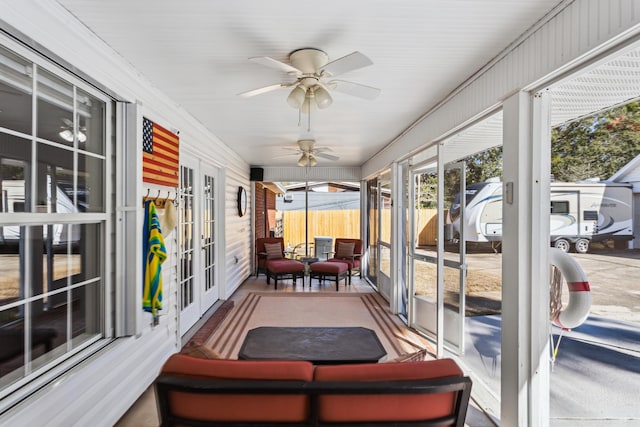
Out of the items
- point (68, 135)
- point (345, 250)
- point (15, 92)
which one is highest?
point (15, 92)

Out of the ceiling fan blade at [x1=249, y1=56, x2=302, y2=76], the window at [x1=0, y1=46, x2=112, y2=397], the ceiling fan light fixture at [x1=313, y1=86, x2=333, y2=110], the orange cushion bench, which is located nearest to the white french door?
the window at [x1=0, y1=46, x2=112, y2=397]

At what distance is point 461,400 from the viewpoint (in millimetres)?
1378

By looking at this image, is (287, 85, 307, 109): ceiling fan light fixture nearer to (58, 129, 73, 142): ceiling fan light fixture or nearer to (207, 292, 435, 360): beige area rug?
(58, 129, 73, 142): ceiling fan light fixture

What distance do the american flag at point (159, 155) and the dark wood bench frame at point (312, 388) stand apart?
1.96 metres

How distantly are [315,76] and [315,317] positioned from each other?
339cm

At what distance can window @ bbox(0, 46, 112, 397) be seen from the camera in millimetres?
1666

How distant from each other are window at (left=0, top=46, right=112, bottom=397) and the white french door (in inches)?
58.1

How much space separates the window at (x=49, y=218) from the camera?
1.67 m

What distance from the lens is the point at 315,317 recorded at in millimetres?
4910

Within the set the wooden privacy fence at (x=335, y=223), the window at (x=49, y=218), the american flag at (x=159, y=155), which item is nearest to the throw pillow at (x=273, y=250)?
the wooden privacy fence at (x=335, y=223)

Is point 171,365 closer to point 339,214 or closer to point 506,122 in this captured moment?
point 506,122

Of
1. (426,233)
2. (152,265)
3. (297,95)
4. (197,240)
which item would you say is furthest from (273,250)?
(297,95)

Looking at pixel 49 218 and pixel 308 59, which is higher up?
pixel 308 59

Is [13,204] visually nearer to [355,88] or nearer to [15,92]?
[15,92]
